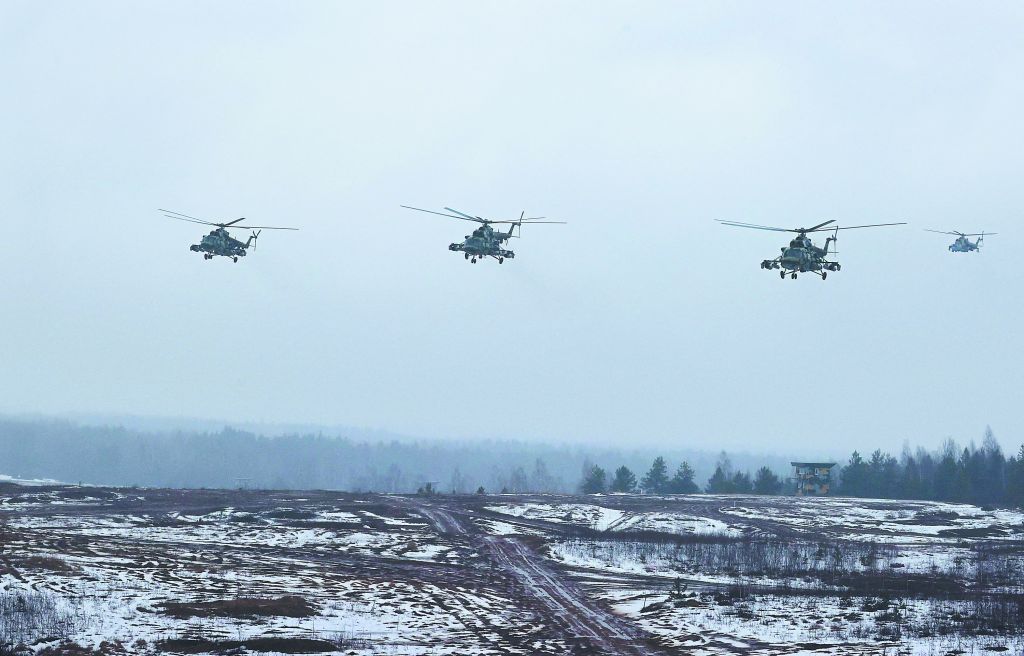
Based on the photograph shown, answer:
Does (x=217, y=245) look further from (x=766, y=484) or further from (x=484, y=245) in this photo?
(x=766, y=484)

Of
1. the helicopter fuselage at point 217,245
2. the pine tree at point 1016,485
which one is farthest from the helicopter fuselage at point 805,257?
the pine tree at point 1016,485

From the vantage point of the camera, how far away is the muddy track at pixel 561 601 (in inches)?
1502

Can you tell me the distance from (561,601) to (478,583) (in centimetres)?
572

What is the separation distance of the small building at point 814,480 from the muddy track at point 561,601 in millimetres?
75508

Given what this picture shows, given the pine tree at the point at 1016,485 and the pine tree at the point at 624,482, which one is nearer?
the pine tree at the point at 1016,485

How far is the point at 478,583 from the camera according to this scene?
169ft

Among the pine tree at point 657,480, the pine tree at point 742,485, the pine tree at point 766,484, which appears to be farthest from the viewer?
the pine tree at point 742,485

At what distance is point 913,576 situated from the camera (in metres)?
57.6

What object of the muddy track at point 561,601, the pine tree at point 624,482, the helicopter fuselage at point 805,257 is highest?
the helicopter fuselage at point 805,257

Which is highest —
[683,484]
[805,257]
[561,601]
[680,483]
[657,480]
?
[805,257]

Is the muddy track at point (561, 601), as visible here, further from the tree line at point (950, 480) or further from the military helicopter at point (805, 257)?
the tree line at point (950, 480)

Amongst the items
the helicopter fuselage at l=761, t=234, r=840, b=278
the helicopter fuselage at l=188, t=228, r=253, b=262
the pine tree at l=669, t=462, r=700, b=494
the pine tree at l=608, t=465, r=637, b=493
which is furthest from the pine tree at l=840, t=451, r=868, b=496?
the helicopter fuselage at l=188, t=228, r=253, b=262

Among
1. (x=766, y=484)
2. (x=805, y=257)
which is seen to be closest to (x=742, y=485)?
(x=766, y=484)

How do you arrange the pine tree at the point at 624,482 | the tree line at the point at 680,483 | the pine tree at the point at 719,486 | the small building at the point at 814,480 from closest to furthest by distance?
the small building at the point at 814,480 → the tree line at the point at 680,483 → the pine tree at the point at 624,482 → the pine tree at the point at 719,486
